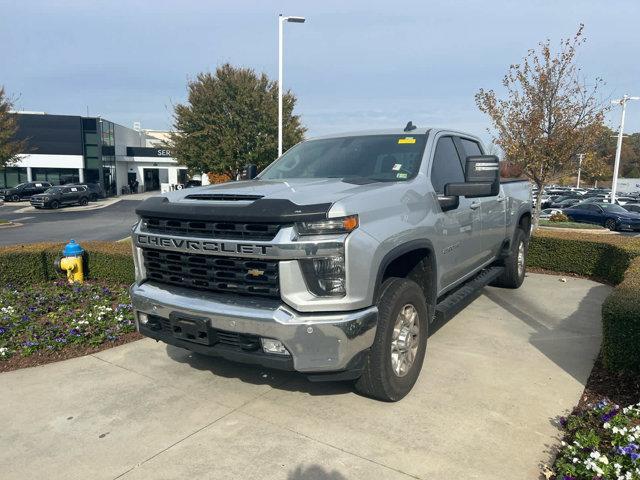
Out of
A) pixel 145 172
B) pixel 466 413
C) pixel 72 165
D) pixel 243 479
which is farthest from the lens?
pixel 145 172

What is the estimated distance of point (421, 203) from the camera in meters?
3.67

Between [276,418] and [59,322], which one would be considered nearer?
[276,418]

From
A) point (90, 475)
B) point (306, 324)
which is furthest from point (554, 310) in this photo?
point (90, 475)

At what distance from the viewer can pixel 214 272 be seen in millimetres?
3150

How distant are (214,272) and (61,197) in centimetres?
3352

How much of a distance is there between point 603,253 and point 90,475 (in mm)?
7944

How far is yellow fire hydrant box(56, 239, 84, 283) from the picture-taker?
702cm

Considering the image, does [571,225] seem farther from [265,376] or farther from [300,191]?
[300,191]

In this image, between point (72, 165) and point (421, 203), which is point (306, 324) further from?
point (72, 165)

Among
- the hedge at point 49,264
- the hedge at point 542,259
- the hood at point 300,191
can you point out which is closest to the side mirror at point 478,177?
the hood at point 300,191

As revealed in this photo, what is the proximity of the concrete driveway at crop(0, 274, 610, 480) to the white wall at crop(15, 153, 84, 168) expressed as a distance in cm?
4558

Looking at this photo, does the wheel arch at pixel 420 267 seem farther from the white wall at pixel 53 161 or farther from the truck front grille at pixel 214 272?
the white wall at pixel 53 161

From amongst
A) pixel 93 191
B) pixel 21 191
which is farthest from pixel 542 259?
pixel 21 191

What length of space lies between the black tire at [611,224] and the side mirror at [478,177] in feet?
70.4
